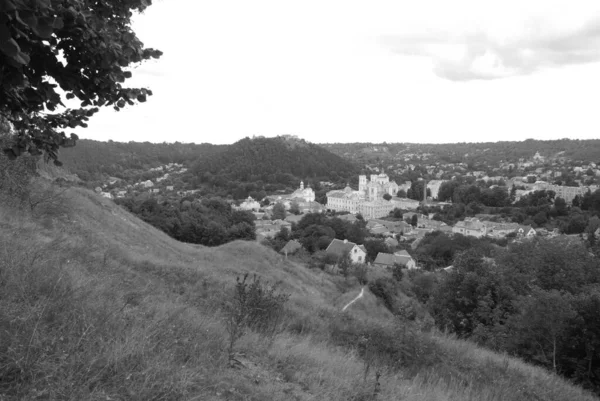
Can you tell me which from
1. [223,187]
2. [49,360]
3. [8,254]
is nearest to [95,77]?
[49,360]

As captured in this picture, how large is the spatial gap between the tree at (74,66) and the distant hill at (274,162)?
3499 inches

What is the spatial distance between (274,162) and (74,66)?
102358mm

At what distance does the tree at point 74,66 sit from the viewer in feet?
6.33

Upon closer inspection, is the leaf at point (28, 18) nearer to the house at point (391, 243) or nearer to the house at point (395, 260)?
the house at point (395, 260)

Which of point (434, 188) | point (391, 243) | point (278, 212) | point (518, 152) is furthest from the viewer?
point (518, 152)

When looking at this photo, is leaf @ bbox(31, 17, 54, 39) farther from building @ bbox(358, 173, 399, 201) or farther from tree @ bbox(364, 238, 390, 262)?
building @ bbox(358, 173, 399, 201)

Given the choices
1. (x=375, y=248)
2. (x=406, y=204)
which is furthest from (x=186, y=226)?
(x=406, y=204)

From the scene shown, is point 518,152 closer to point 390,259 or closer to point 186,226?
point 390,259

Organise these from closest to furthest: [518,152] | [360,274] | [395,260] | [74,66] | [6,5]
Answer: [6,5] < [74,66] < [360,274] < [395,260] < [518,152]

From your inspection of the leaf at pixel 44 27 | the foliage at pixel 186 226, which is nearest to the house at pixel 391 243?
the foliage at pixel 186 226

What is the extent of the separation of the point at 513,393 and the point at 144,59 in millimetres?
5195

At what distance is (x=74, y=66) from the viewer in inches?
85.5

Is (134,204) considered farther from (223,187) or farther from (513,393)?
(223,187)

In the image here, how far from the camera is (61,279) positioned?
120 inches
